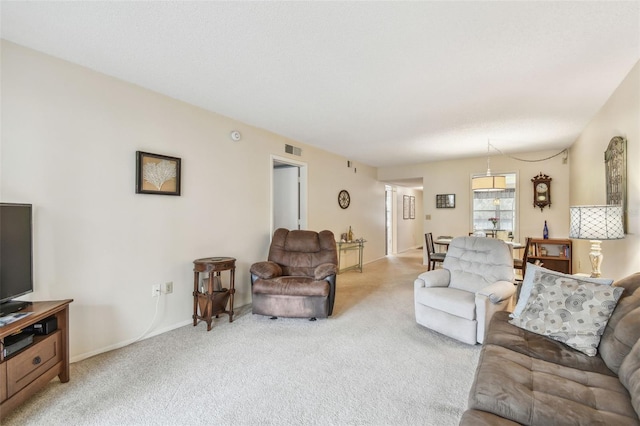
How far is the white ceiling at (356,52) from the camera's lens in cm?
177

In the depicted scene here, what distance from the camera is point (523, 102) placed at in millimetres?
3154

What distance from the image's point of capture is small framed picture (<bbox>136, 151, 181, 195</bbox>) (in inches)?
110

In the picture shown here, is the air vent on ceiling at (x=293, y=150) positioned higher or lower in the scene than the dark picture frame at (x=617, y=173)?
higher

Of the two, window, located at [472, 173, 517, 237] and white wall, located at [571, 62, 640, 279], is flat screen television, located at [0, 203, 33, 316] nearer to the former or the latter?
white wall, located at [571, 62, 640, 279]

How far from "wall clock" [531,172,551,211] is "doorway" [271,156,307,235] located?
14.8ft

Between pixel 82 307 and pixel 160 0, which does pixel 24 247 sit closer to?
pixel 82 307

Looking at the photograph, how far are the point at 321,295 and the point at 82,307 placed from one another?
219cm

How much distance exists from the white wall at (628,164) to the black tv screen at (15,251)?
4.50 meters

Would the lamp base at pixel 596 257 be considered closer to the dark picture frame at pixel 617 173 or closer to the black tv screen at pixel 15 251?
the dark picture frame at pixel 617 173

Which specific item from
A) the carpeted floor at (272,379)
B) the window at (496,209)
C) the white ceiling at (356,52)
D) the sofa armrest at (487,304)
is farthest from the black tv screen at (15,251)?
the window at (496,209)

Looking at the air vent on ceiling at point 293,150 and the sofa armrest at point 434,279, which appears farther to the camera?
the air vent on ceiling at point 293,150

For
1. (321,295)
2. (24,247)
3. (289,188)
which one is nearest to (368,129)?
(289,188)

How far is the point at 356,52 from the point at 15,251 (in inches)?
108

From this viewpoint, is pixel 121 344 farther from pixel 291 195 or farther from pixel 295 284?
pixel 291 195
